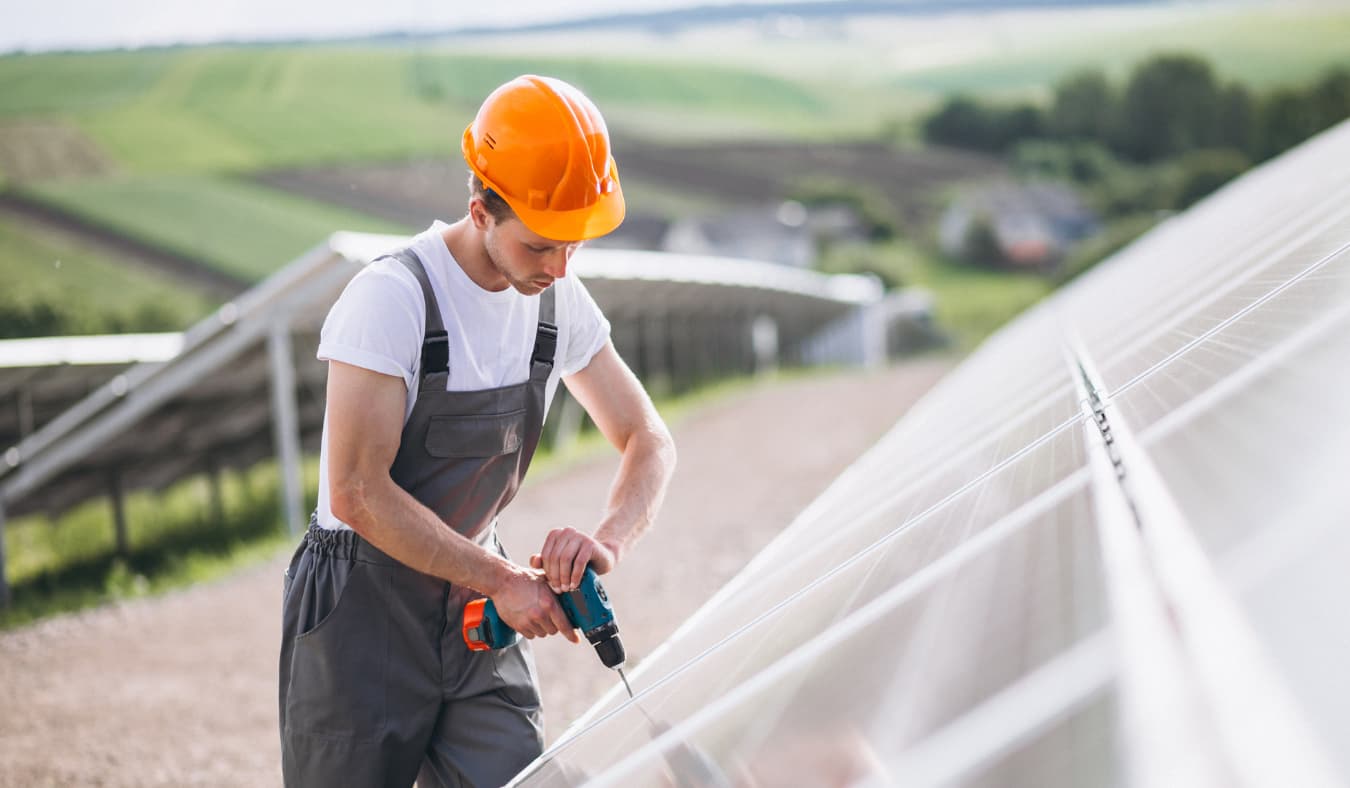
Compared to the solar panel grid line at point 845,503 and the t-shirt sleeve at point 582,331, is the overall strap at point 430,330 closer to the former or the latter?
the t-shirt sleeve at point 582,331

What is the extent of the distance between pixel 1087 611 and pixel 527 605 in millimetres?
1410

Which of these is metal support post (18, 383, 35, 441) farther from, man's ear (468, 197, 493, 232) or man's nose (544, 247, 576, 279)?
man's nose (544, 247, 576, 279)

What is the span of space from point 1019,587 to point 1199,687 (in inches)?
17.2

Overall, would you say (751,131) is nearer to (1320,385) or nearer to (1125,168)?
(1125,168)

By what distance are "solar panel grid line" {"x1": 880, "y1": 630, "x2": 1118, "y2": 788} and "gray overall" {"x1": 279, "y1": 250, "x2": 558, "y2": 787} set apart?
148 cm

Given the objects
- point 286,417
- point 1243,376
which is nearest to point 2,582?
point 286,417

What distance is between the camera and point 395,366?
2.26 m

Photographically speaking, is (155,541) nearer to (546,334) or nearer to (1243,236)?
(1243,236)

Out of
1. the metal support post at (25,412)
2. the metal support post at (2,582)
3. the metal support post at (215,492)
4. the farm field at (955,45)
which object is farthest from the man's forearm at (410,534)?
the farm field at (955,45)

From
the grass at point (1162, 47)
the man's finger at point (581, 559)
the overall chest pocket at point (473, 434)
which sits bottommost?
the man's finger at point (581, 559)

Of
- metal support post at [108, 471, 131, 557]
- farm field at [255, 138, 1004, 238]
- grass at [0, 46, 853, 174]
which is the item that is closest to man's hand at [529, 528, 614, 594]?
metal support post at [108, 471, 131, 557]

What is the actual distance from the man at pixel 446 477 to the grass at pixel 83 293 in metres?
35.3

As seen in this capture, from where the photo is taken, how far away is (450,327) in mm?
2406

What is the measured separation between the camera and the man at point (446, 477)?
2285mm
